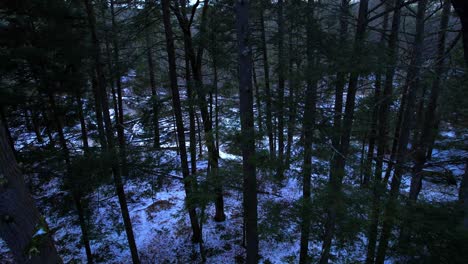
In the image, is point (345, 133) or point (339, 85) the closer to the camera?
point (345, 133)

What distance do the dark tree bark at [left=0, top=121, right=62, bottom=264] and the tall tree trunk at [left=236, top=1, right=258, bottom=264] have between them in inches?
124

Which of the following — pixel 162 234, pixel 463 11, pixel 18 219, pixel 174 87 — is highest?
pixel 463 11

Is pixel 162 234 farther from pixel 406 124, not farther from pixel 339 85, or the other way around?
pixel 406 124

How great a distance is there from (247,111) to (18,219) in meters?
3.51

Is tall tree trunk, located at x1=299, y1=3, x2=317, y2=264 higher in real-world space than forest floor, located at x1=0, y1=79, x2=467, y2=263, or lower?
higher

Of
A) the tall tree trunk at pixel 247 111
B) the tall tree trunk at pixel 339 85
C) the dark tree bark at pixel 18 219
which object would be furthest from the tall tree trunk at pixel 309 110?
the dark tree bark at pixel 18 219

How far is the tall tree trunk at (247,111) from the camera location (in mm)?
4324

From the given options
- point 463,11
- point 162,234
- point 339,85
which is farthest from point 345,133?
point 162,234

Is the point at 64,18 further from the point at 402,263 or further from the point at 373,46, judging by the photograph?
the point at 402,263

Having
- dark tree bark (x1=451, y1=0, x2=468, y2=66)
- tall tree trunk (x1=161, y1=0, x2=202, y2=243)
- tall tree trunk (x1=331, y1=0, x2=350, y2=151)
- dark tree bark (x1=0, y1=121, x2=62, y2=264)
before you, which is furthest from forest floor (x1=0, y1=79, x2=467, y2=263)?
dark tree bark (x1=451, y1=0, x2=468, y2=66)

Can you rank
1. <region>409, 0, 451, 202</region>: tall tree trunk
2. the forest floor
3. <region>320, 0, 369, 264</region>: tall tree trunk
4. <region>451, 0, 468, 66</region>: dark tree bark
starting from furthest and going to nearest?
1. the forest floor
2. <region>409, 0, 451, 202</region>: tall tree trunk
3. <region>320, 0, 369, 264</region>: tall tree trunk
4. <region>451, 0, 468, 66</region>: dark tree bark

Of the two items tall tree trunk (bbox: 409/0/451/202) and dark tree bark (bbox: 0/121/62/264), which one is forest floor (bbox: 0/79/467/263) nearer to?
tall tree trunk (bbox: 409/0/451/202)

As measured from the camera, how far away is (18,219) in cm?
232

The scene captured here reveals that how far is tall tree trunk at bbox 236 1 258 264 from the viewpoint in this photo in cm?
432
